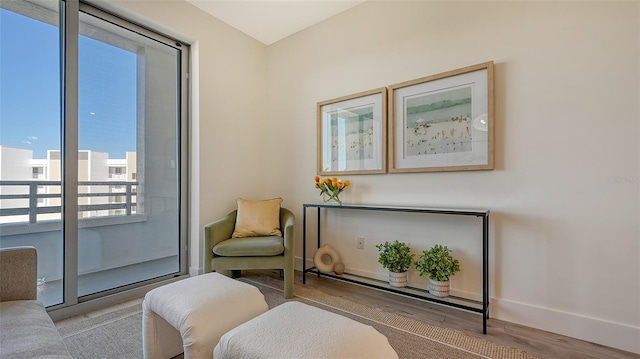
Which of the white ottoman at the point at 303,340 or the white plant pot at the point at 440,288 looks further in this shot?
the white plant pot at the point at 440,288

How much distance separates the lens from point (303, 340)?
3.21ft

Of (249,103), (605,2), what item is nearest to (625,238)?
(605,2)

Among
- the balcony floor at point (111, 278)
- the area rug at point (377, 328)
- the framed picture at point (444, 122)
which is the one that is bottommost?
the area rug at point (377, 328)

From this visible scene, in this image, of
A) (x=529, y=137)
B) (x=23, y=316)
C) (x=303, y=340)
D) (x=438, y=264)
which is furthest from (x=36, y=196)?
(x=529, y=137)

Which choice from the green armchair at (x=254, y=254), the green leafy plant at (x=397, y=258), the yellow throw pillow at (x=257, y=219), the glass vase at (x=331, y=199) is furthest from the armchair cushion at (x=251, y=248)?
the green leafy plant at (x=397, y=258)

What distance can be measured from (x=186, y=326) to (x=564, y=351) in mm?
2070

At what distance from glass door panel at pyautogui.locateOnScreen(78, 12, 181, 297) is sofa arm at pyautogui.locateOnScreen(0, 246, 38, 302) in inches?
37.4

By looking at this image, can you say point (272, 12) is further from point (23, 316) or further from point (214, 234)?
point (23, 316)

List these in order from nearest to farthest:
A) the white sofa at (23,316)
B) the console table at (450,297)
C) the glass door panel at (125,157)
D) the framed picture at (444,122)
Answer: the white sofa at (23,316), the console table at (450,297), the framed picture at (444,122), the glass door panel at (125,157)

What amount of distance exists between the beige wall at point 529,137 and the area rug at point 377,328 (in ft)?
1.63

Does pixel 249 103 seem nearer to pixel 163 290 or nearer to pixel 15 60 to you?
pixel 15 60

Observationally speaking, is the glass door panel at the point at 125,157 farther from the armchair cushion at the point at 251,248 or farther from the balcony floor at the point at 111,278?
the armchair cushion at the point at 251,248

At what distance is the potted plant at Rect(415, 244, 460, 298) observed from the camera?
2.04m

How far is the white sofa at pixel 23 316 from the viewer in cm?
92
